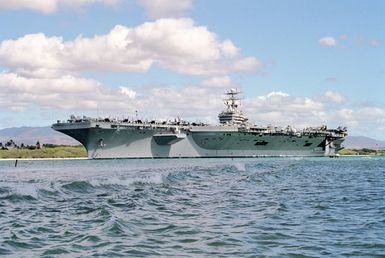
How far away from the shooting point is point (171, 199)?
851 inches

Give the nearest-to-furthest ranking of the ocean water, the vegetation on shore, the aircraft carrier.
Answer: the ocean water
the aircraft carrier
the vegetation on shore

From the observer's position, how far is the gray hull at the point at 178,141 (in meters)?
86.6

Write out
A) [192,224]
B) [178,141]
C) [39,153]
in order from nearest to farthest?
[192,224] → [178,141] → [39,153]

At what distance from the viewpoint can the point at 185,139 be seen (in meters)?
94.6

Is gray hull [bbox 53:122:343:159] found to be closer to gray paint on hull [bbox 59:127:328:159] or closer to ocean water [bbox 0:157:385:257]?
gray paint on hull [bbox 59:127:328:159]

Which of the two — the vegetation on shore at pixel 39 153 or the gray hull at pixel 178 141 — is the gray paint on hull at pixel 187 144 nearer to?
the gray hull at pixel 178 141

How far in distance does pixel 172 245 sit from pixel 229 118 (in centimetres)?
11104

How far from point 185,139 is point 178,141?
143 cm

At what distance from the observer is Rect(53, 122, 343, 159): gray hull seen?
86.6 m

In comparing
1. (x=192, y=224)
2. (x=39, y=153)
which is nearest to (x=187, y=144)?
(x=39, y=153)

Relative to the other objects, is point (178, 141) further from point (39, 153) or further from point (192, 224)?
point (192, 224)

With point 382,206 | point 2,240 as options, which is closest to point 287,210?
point 382,206

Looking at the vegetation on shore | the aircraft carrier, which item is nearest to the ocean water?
the aircraft carrier

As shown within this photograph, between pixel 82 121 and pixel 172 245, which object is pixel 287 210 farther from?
pixel 82 121
